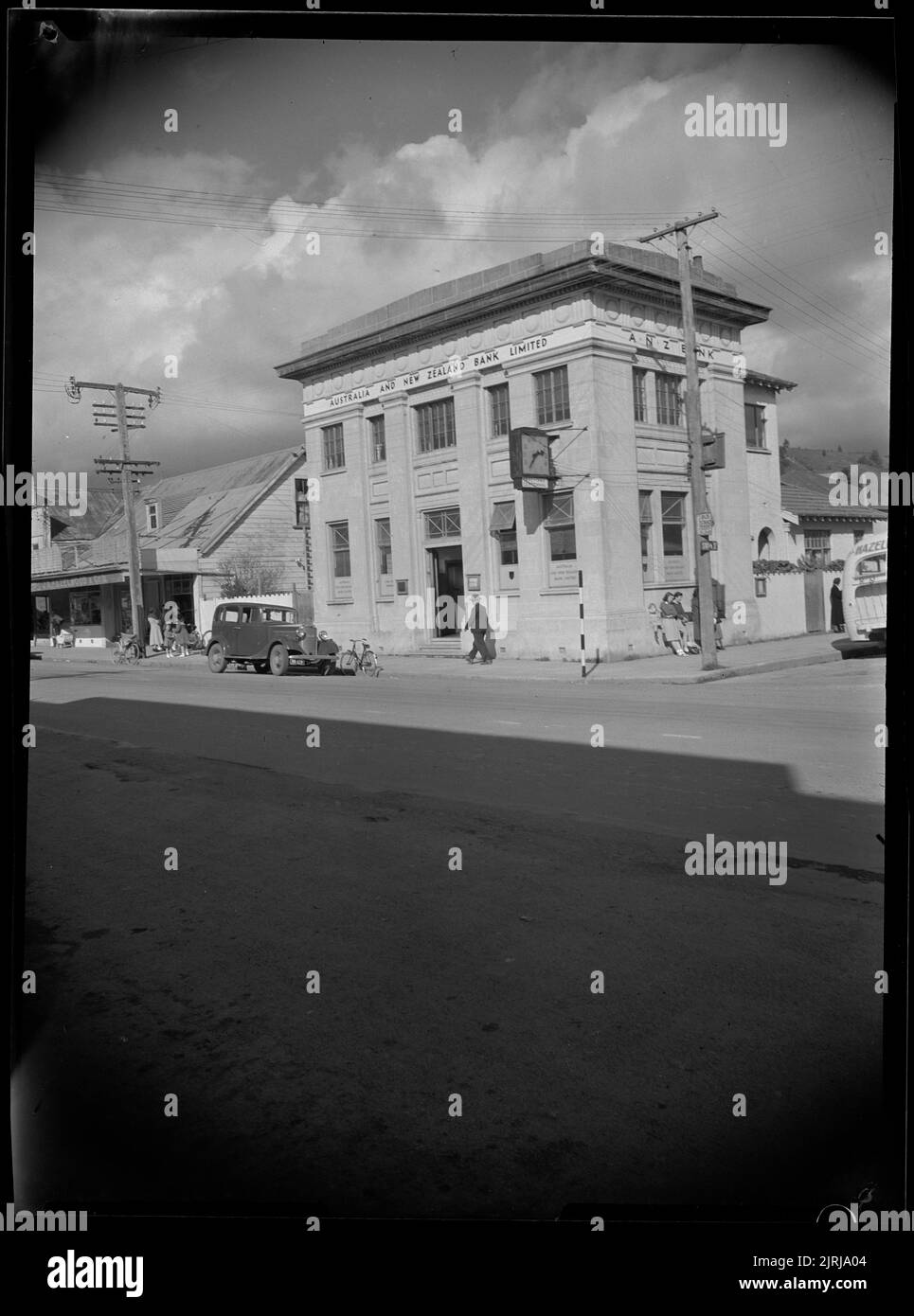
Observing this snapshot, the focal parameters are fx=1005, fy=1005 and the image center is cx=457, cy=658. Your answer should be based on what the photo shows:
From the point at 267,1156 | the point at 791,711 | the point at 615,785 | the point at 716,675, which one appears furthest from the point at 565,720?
the point at 267,1156

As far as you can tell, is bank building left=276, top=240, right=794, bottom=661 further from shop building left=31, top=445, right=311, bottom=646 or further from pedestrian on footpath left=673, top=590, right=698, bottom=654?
shop building left=31, top=445, right=311, bottom=646

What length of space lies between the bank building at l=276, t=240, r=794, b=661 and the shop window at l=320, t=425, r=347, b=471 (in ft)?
0.07

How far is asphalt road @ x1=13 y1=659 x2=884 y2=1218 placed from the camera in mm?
2639

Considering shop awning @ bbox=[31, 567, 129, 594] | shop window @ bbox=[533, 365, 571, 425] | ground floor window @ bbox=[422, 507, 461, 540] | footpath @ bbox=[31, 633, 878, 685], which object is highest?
shop window @ bbox=[533, 365, 571, 425]

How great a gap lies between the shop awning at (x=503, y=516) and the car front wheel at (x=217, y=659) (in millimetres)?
14364

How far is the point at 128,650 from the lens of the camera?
2156cm

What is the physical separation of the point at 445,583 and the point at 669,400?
10.2 meters

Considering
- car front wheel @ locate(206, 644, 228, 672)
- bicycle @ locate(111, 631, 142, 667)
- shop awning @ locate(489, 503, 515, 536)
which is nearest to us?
shop awning @ locate(489, 503, 515, 536)

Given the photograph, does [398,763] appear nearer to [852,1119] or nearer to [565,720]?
[565,720]

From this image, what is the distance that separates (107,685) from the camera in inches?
717

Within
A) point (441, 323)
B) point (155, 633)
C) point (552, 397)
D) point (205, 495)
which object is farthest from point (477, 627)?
point (155, 633)

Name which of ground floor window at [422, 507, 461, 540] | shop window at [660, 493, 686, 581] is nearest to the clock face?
shop window at [660, 493, 686, 581]

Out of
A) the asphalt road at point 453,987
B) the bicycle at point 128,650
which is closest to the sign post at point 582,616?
the asphalt road at point 453,987

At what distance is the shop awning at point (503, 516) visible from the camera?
9.52m
